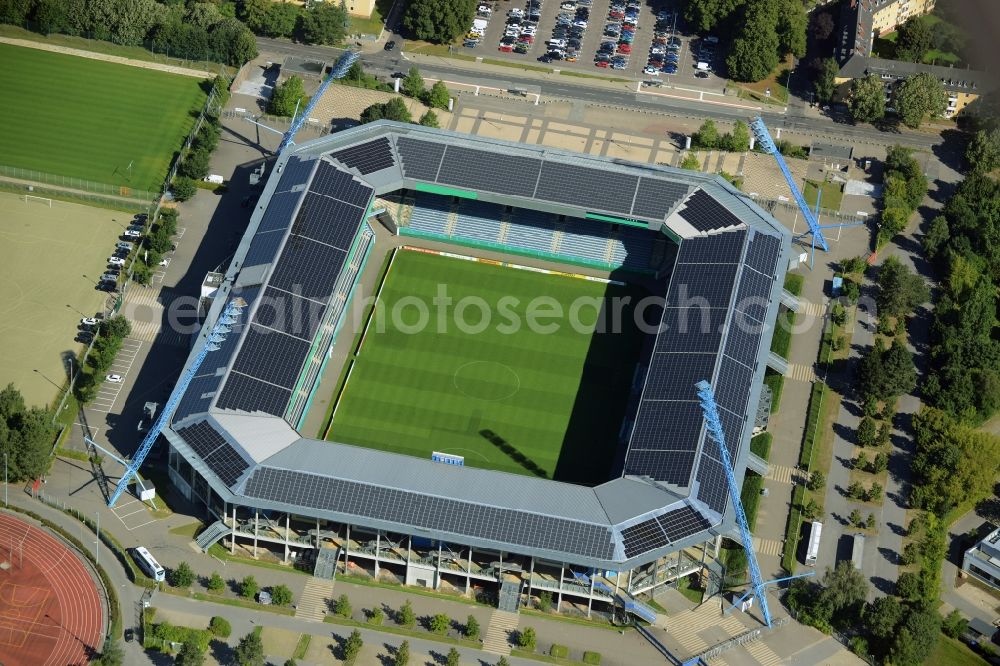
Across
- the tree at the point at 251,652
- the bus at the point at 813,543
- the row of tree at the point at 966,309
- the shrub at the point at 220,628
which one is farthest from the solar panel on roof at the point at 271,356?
the row of tree at the point at 966,309

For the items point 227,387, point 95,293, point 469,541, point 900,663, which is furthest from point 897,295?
point 95,293

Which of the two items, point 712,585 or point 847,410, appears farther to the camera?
point 847,410

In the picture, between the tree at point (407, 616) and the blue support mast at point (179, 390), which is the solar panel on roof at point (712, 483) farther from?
the blue support mast at point (179, 390)

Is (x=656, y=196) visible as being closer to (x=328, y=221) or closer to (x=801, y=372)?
(x=801, y=372)

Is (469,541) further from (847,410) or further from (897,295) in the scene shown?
(897,295)

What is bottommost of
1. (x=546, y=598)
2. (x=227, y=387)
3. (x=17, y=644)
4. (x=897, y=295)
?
(x=17, y=644)

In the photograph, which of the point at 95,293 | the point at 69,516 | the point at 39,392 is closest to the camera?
the point at 69,516
